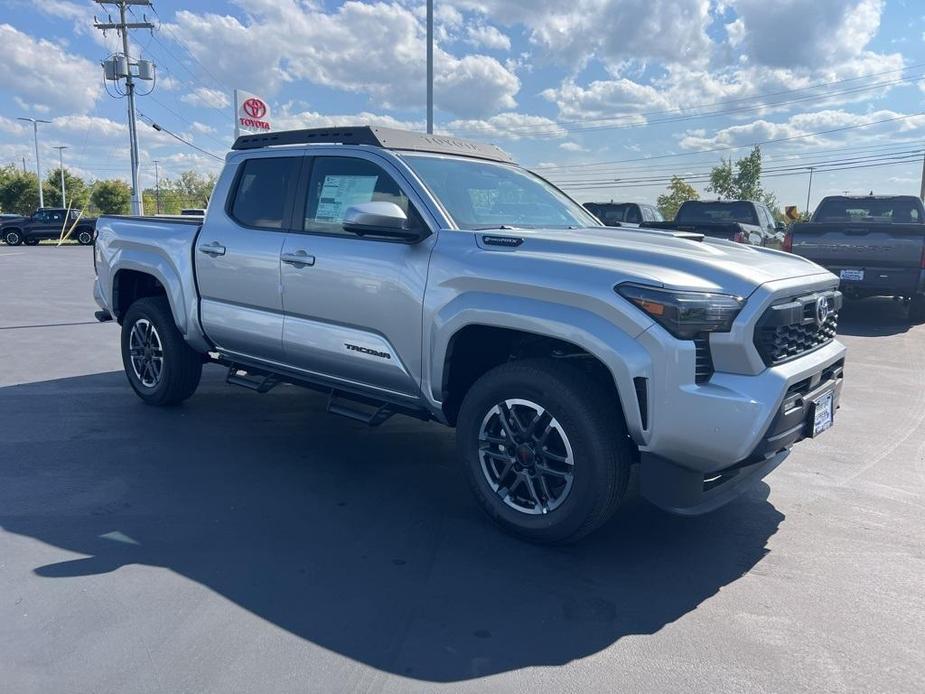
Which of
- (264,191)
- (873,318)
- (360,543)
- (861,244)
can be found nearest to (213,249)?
(264,191)

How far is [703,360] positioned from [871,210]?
11997 mm

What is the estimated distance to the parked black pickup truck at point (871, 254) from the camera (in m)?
10.4

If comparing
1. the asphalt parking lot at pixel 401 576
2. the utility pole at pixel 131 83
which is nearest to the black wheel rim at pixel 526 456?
the asphalt parking lot at pixel 401 576

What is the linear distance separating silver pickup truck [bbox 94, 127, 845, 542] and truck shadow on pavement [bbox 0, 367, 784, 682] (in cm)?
36

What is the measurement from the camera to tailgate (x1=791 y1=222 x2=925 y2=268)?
1035 centimetres

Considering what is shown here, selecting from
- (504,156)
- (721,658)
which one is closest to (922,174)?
(504,156)

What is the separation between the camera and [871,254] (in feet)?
34.5

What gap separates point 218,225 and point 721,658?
424 cm

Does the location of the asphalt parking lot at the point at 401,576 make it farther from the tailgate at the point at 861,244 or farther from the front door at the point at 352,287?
the tailgate at the point at 861,244

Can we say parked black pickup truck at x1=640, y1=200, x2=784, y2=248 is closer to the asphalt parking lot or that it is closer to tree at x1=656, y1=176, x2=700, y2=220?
the asphalt parking lot

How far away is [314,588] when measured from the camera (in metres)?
3.28

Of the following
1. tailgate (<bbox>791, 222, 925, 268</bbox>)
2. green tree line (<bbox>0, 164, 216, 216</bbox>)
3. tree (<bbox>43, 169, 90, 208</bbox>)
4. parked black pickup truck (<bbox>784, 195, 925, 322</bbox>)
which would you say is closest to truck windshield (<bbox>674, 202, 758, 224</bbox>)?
parked black pickup truck (<bbox>784, 195, 925, 322</bbox>)

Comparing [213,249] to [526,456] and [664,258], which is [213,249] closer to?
[526,456]

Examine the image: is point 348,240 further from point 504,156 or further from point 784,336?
point 784,336
